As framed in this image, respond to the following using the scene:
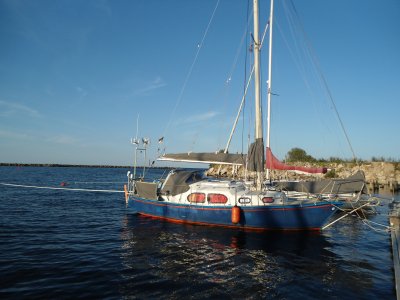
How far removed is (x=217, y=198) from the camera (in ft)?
A: 57.9

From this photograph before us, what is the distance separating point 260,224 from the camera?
54.5ft

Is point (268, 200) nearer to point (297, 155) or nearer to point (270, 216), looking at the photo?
point (270, 216)

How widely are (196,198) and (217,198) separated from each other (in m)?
1.54

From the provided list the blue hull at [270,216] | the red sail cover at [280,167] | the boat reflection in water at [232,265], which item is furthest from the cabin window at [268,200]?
the red sail cover at [280,167]

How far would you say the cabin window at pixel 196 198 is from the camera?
18.1 meters

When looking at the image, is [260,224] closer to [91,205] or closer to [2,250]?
[2,250]

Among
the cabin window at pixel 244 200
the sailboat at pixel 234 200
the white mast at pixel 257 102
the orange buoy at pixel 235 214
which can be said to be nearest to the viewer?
the sailboat at pixel 234 200

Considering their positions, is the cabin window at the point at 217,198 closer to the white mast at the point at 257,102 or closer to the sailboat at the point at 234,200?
the sailboat at the point at 234,200

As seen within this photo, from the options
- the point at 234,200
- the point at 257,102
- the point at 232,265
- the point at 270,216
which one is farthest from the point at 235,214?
the point at 257,102

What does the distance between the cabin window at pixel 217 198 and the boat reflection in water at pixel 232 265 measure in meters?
1.83

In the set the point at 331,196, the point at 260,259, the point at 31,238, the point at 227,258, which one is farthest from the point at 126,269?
the point at 331,196

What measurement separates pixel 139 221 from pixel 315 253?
1232cm

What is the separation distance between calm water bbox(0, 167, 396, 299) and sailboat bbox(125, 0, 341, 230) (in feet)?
2.43

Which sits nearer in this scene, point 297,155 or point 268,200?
point 268,200
